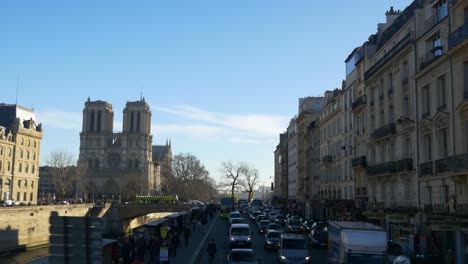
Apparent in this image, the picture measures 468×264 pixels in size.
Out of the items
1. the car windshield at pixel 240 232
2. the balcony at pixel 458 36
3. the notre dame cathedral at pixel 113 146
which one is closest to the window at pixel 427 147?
the balcony at pixel 458 36

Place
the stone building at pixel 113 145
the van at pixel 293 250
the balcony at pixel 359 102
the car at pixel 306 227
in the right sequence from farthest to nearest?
the stone building at pixel 113 145, the car at pixel 306 227, the balcony at pixel 359 102, the van at pixel 293 250

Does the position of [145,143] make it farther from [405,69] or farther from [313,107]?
[405,69]

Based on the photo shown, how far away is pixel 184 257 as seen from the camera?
32.0 metres

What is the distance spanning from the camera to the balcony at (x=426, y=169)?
104 feet

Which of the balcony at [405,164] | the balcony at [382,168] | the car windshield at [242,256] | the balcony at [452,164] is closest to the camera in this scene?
the car windshield at [242,256]

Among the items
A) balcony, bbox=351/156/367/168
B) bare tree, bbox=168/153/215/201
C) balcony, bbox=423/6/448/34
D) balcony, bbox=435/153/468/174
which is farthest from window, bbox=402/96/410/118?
bare tree, bbox=168/153/215/201

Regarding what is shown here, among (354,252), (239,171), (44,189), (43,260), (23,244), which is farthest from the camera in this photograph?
(44,189)

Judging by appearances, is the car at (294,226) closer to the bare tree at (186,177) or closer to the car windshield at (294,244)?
the car windshield at (294,244)

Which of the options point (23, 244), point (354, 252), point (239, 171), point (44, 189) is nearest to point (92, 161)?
point (44, 189)

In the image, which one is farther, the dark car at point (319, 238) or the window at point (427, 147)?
the dark car at point (319, 238)

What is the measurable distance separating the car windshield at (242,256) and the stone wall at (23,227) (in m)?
32.1

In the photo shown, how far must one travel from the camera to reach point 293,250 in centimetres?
2748

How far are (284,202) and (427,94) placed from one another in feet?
278

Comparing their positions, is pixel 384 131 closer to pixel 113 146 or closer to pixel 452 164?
pixel 452 164
